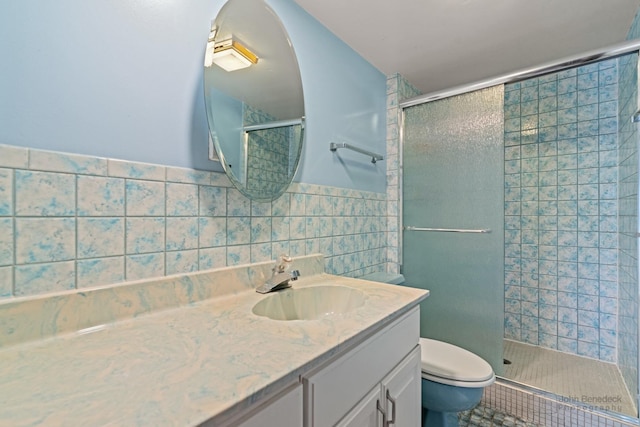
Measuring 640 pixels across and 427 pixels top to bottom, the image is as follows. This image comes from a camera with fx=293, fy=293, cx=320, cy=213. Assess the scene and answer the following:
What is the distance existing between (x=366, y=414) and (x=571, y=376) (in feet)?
6.20

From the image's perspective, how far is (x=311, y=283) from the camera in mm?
1229

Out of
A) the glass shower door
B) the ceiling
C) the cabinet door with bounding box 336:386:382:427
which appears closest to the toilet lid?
→ the glass shower door

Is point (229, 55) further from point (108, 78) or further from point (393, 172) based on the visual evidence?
point (393, 172)

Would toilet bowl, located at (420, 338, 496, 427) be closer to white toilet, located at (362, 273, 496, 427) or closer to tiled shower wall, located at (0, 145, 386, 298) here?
white toilet, located at (362, 273, 496, 427)

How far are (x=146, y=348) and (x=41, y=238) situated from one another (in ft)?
1.17

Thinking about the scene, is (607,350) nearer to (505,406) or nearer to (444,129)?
(505,406)

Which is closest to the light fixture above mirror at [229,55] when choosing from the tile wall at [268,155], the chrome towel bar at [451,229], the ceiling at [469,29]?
the tile wall at [268,155]

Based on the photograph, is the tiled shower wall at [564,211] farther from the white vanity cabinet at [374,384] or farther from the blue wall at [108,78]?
the blue wall at [108,78]

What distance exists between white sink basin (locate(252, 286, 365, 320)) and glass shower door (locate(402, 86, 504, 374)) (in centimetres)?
103

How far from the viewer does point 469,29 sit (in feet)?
5.19

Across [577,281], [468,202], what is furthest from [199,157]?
[577,281]

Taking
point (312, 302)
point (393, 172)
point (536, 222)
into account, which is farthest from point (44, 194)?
point (536, 222)

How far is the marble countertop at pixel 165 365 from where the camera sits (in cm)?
41

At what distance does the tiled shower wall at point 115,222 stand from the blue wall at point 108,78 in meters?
0.05
